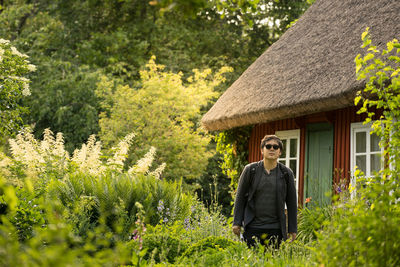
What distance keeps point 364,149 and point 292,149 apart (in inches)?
70.9

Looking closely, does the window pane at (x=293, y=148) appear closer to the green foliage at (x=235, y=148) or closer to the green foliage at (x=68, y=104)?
the green foliage at (x=235, y=148)

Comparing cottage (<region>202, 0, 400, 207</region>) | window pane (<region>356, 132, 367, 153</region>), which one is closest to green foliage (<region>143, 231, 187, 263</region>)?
cottage (<region>202, 0, 400, 207</region>)

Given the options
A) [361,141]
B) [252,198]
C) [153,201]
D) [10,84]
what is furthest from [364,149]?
[10,84]

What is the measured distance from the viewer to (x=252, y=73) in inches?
445

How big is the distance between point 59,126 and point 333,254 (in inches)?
575

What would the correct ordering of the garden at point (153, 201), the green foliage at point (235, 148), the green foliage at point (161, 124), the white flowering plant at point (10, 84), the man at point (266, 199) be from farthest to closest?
1. the green foliage at point (161, 124)
2. the green foliage at point (235, 148)
3. the white flowering plant at point (10, 84)
4. the man at point (266, 199)
5. the garden at point (153, 201)

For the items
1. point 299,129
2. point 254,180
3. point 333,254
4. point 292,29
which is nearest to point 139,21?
point 292,29

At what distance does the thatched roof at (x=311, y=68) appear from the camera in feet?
26.5

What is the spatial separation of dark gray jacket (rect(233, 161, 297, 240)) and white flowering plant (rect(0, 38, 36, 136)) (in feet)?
17.8

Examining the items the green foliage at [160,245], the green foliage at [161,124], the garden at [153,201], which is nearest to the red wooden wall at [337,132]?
the garden at [153,201]

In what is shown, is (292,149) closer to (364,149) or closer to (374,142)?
(364,149)

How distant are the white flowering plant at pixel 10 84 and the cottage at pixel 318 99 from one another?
3669mm

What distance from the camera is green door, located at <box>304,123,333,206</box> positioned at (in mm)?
8867

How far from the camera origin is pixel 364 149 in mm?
8273
